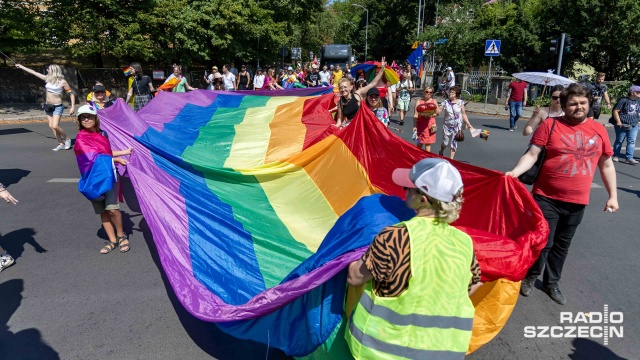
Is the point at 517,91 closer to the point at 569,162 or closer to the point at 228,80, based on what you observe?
the point at 228,80

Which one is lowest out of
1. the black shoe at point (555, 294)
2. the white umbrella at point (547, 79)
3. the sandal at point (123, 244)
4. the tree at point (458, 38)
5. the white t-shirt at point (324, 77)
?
the black shoe at point (555, 294)

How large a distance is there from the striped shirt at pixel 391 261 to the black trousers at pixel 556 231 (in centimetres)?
250

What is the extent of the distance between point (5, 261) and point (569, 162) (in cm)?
542

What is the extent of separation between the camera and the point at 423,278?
6.13 ft

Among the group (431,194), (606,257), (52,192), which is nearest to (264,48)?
(52,192)

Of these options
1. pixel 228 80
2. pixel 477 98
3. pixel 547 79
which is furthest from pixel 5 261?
pixel 477 98

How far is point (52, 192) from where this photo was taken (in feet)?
23.3

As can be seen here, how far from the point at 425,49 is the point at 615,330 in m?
27.2

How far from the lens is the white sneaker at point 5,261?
455 centimetres

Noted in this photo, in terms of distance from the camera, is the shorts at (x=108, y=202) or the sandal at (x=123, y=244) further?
the sandal at (x=123, y=244)

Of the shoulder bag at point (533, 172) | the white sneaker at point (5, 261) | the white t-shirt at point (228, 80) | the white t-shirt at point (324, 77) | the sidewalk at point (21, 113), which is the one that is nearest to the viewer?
the shoulder bag at point (533, 172)

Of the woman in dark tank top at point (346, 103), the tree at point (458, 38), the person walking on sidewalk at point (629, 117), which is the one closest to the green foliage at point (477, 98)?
the tree at point (458, 38)

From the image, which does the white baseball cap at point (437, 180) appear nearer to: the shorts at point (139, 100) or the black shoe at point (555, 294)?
the black shoe at point (555, 294)

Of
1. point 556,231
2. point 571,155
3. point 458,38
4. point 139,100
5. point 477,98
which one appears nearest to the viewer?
point 571,155
